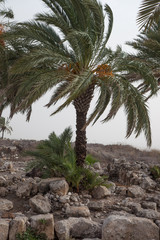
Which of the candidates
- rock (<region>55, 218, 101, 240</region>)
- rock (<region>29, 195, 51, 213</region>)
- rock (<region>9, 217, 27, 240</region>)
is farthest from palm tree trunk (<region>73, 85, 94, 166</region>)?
rock (<region>9, 217, 27, 240</region>)

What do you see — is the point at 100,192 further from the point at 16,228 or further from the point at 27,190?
the point at 16,228

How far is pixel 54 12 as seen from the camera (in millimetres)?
8922

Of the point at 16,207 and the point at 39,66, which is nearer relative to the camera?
the point at 16,207

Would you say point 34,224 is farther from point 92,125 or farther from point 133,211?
point 92,125

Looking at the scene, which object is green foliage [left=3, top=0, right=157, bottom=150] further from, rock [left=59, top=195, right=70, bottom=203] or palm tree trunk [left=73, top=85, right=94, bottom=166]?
rock [left=59, top=195, right=70, bottom=203]

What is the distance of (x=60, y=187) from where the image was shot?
26.4ft

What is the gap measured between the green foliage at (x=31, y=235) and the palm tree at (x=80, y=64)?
3.39 metres

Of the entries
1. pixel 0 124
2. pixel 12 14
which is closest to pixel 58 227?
pixel 12 14

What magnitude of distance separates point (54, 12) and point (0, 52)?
2640 mm

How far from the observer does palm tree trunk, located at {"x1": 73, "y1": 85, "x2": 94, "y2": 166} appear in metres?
9.48

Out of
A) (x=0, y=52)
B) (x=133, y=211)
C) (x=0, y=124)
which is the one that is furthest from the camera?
(x=0, y=124)

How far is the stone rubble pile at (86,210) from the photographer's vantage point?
564cm

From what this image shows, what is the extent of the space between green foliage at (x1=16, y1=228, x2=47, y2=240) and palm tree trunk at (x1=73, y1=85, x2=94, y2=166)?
3.98 metres

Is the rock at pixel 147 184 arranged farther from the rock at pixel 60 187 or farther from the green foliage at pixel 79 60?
the rock at pixel 60 187
